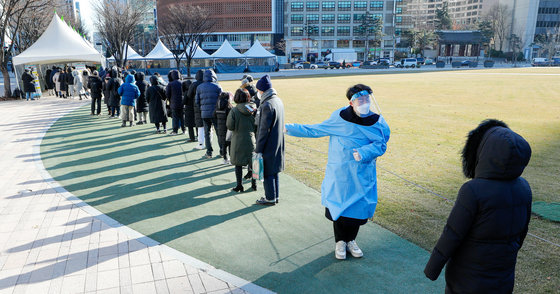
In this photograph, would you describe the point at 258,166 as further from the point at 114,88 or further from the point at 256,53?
the point at 256,53

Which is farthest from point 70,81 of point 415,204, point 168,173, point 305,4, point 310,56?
point 305,4

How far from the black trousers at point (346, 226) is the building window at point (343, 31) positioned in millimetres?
94663

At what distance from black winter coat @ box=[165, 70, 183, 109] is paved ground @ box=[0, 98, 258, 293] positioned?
4423 mm

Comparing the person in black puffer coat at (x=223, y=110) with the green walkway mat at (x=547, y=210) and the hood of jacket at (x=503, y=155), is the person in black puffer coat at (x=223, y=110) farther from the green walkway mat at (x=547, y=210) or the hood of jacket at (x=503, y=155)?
the hood of jacket at (x=503, y=155)

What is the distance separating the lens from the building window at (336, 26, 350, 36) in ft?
307

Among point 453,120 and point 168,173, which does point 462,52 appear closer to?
point 453,120

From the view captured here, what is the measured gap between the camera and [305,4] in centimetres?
9350

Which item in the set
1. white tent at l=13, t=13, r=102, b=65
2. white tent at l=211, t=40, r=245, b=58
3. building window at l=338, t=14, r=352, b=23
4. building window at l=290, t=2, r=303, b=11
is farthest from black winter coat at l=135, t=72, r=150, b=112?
building window at l=338, t=14, r=352, b=23

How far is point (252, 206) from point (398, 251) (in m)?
2.41

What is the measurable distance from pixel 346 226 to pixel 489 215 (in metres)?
2.05

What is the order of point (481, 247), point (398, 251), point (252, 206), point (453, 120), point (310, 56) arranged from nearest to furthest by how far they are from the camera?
point (481, 247)
point (398, 251)
point (252, 206)
point (453, 120)
point (310, 56)

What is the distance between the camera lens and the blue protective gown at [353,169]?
13.0 ft

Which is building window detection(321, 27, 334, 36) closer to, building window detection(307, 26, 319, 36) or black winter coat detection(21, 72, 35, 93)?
building window detection(307, 26, 319, 36)

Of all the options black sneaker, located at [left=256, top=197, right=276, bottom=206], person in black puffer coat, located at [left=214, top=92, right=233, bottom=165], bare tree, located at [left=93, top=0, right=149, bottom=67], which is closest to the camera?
black sneaker, located at [left=256, top=197, right=276, bottom=206]
